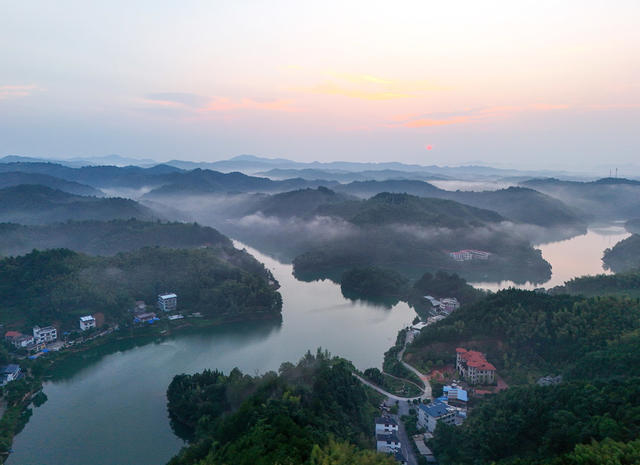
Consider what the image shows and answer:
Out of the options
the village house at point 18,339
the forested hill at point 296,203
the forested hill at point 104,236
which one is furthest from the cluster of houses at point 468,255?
the village house at point 18,339

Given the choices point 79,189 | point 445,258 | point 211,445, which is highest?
point 79,189

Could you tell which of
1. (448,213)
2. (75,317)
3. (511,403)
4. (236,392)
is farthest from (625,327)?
(448,213)

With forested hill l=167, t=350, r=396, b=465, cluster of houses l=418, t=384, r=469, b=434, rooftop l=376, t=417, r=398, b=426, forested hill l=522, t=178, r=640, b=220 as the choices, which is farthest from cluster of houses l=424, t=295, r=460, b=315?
forested hill l=522, t=178, r=640, b=220

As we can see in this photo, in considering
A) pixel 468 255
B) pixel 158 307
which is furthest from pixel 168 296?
pixel 468 255

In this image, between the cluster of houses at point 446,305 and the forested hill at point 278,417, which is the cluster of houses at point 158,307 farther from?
the cluster of houses at point 446,305

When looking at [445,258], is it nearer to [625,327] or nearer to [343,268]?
[343,268]
